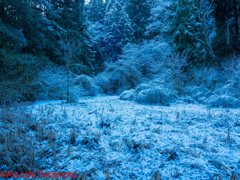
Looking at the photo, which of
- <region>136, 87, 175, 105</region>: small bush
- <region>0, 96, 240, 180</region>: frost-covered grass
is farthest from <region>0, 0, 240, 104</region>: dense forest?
<region>0, 96, 240, 180</region>: frost-covered grass

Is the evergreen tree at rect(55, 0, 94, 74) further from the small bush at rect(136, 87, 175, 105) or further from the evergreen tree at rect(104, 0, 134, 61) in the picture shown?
the small bush at rect(136, 87, 175, 105)

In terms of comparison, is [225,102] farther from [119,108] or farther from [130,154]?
[130,154]

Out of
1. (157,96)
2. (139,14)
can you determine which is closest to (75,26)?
(157,96)

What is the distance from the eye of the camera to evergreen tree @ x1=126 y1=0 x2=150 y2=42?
22422 millimetres

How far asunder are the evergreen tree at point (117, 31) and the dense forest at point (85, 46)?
0.15m

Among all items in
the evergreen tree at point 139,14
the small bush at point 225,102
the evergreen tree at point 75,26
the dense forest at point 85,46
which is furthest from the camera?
the evergreen tree at point 139,14

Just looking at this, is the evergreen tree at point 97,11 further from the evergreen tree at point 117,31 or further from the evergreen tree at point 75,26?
the evergreen tree at point 75,26

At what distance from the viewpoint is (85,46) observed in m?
15.9

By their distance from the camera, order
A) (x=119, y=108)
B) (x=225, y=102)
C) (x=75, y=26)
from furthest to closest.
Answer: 1. (x=75, y=26)
2. (x=225, y=102)
3. (x=119, y=108)

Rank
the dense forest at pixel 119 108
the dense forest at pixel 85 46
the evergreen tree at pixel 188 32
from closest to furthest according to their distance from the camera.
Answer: the dense forest at pixel 119 108, the dense forest at pixel 85 46, the evergreen tree at pixel 188 32

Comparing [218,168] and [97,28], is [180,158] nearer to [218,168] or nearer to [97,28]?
[218,168]

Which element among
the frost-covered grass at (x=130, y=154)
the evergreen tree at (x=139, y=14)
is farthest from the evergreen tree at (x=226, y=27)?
the frost-covered grass at (x=130, y=154)

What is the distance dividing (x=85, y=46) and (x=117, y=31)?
27.8 feet

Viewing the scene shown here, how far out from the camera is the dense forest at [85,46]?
22.5 feet
